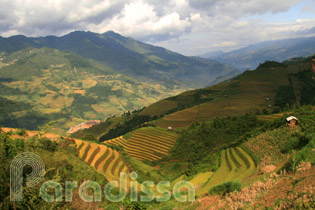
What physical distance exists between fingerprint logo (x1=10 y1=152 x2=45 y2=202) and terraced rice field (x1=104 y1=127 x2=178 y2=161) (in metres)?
48.7

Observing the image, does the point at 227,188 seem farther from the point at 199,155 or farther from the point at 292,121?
the point at 199,155

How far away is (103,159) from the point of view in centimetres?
4206

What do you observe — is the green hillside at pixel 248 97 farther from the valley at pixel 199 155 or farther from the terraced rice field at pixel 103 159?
the terraced rice field at pixel 103 159

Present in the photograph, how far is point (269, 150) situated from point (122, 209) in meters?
23.8

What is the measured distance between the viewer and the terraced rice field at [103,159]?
37.7 m

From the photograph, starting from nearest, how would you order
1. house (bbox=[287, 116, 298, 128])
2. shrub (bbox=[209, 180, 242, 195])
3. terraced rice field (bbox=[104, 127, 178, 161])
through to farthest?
shrub (bbox=[209, 180, 242, 195]), house (bbox=[287, 116, 298, 128]), terraced rice field (bbox=[104, 127, 178, 161])

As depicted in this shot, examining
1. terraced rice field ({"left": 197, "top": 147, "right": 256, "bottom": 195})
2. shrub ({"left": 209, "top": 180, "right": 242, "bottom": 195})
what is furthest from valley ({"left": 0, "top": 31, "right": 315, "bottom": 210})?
terraced rice field ({"left": 197, "top": 147, "right": 256, "bottom": 195})

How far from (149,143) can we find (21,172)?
57104mm

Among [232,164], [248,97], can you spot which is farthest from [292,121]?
[248,97]

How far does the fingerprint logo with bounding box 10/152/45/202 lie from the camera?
10742 millimetres

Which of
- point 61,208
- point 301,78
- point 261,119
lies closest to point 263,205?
point 61,208

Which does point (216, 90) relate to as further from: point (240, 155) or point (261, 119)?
point (240, 155)

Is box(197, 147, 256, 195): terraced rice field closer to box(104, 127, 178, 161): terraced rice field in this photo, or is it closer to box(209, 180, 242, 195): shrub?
box(209, 180, 242, 195): shrub

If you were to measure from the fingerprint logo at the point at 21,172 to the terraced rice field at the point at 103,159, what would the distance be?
24.9 metres
